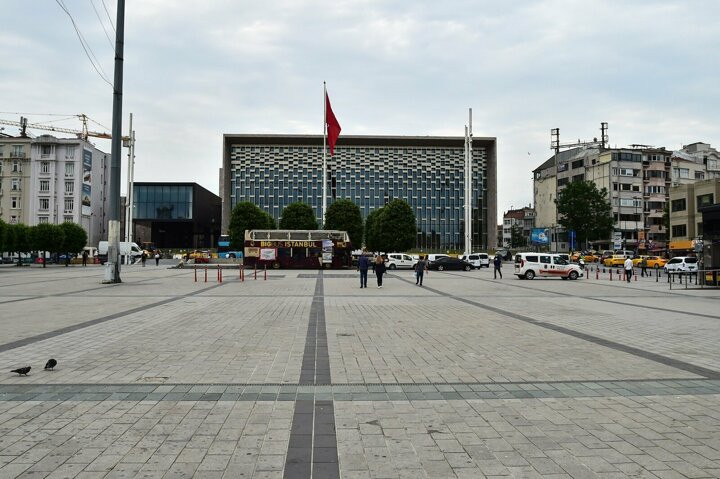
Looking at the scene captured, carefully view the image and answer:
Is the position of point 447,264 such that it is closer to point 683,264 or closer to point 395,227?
point 683,264

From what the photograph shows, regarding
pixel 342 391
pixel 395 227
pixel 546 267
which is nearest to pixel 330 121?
pixel 395 227

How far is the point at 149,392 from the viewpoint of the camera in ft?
20.0

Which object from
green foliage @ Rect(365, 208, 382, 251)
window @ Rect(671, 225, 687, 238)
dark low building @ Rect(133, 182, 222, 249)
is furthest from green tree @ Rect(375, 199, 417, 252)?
dark low building @ Rect(133, 182, 222, 249)

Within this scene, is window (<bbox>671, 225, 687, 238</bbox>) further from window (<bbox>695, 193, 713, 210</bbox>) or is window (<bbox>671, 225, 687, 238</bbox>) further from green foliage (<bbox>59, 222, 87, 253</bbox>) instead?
green foliage (<bbox>59, 222, 87, 253</bbox>)

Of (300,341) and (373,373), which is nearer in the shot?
(373,373)

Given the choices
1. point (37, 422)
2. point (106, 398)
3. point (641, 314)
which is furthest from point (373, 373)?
point (641, 314)

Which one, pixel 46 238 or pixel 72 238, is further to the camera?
pixel 72 238

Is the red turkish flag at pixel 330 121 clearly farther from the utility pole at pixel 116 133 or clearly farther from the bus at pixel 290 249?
the utility pole at pixel 116 133

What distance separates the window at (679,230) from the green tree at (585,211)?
6.96 meters

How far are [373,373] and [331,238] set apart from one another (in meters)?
42.0

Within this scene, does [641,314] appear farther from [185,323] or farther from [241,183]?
[241,183]

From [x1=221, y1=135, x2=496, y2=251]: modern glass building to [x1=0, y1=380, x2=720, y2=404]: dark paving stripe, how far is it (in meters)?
95.4

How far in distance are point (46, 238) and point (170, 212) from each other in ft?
132

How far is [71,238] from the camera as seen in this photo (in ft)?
204
